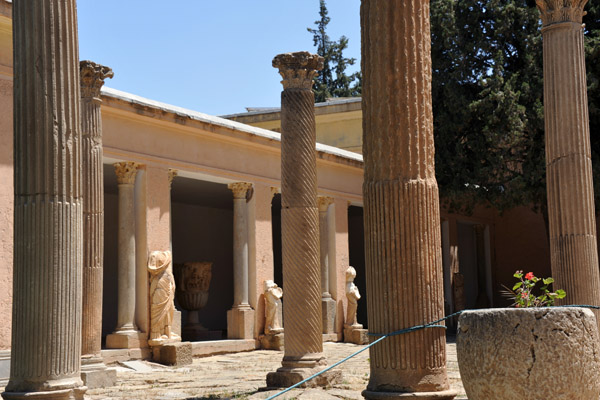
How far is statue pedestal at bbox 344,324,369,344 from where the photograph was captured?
20625 mm

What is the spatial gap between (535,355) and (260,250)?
13874 millimetres

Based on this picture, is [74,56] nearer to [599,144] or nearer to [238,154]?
[238,154]

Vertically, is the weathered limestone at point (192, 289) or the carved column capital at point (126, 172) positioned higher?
the carved column capital at point (126, 172)

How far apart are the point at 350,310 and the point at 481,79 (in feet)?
23.3

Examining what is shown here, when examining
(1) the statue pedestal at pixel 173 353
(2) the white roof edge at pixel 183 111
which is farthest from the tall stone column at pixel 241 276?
(1) the statue pedestal at pixel 173 353

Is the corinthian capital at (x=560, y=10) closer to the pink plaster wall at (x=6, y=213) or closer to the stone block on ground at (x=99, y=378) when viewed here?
the stone block on ground at (x=99, y=378)

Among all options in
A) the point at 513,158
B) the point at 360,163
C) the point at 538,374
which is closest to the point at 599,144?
the point at 513,158

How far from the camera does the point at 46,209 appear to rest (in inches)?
244

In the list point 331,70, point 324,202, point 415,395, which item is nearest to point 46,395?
point 415,395

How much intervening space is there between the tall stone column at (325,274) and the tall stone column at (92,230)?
927 centimetres

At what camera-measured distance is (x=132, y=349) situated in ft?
50.7

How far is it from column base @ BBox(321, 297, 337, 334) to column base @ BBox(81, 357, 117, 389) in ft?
30.4

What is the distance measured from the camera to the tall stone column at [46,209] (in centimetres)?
616

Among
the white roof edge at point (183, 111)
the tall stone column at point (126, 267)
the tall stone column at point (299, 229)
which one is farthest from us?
the white roof edge at point (183, 111)
